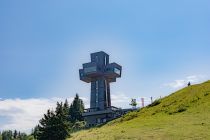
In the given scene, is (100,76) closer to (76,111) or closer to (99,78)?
(99,78)

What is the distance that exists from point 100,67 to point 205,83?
8167cm

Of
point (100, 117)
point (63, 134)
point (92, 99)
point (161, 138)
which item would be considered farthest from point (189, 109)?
point (92, 99)

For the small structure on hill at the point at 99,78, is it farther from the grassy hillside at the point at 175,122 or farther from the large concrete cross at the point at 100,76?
the grassy hillside at the point at 175,122

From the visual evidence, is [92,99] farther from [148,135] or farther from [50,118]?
[148,135]

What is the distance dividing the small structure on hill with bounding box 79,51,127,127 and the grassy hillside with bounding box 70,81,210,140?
7413 cm

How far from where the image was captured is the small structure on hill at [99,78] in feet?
478

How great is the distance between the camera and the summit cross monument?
148 m

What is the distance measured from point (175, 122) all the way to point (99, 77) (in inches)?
4159

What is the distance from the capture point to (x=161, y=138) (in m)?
38.4

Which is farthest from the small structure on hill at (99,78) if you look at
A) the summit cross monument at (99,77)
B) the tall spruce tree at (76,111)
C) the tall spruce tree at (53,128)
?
the tall spruce tree at (53,128)

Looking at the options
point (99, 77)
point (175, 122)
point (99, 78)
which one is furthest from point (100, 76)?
point (175, 122)

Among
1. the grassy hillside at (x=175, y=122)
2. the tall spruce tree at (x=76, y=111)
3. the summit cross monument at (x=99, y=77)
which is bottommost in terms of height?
the grassy hillside at (x=175, y=122)

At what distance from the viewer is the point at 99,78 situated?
502ft

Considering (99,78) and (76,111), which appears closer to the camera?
(99,78)
